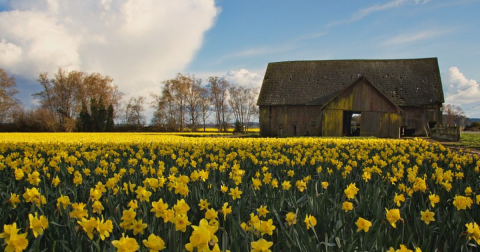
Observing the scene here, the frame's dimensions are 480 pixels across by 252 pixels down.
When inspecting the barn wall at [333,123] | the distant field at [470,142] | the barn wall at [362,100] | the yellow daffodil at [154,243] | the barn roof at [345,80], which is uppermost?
the barn roof at [345,80]

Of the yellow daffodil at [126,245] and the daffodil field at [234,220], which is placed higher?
the yellow daffodil at [126,245]

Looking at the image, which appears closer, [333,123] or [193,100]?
[333,123]

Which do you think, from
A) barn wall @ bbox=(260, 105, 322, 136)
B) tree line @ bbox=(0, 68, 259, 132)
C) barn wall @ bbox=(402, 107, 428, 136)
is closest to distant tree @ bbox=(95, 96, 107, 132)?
tree line @ bbox=(0, 68, 259, 132)

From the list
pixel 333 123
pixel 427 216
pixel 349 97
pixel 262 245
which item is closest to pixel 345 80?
pixel 349 97

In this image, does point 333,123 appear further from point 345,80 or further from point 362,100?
point 345,80

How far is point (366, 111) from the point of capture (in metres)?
29.5

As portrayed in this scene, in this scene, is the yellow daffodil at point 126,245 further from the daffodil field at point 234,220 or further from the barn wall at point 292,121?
the barn wall at point 292,121

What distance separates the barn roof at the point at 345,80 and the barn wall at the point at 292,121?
0.71 metres

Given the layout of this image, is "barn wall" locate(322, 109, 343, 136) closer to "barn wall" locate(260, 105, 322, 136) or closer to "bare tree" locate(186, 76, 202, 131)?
"barn wall" locate(260, 105, 322, 136)

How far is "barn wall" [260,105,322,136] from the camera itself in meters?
32.9

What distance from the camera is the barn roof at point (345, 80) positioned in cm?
3347

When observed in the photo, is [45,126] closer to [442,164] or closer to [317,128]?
[317,128]

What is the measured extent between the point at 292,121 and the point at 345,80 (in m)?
7.56

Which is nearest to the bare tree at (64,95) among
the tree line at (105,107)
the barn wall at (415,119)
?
the tree line at (105,107)
